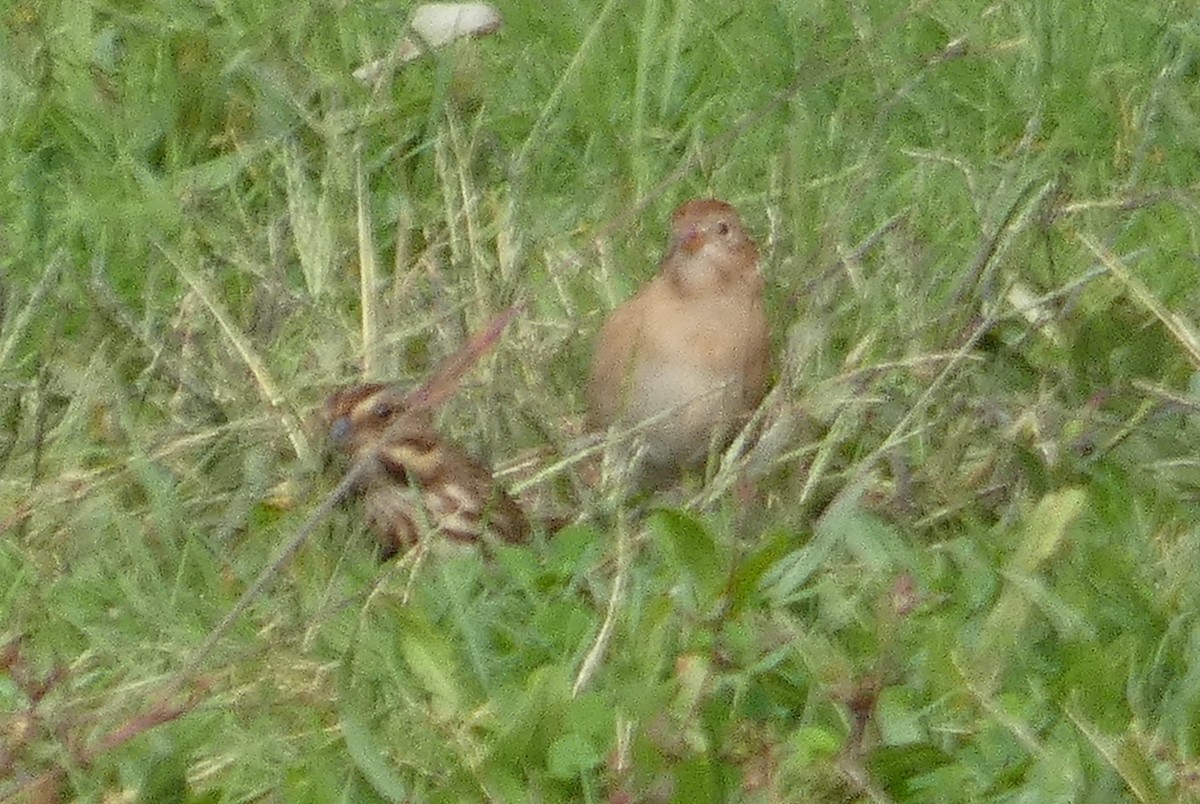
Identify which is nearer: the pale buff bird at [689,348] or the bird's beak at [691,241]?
the pale buff bird at [689,348]

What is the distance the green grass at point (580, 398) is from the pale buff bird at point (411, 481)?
2.5 inches

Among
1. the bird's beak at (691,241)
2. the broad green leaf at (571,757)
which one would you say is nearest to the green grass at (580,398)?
the broad green leaf at (571,757)

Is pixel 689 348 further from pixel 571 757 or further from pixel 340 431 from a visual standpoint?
pixel 571 757

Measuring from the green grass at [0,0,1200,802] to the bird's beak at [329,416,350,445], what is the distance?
2.5 inches

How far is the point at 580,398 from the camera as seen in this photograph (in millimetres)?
5250

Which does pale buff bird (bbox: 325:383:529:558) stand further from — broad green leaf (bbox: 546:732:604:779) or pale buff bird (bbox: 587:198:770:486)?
broad green leaf (bbox: 546:732:604:779)

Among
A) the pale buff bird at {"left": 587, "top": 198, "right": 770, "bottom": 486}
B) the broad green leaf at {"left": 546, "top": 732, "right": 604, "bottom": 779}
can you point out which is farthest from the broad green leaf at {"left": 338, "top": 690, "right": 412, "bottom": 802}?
the pale buff bird at {"left": 587, "top": 198, "right": 770, "bottom": 486}

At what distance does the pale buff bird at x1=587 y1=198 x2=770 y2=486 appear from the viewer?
5.06 metres

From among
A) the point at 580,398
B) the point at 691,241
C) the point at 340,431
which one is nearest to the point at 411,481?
the point at 340,431

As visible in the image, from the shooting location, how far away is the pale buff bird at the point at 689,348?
5062mm

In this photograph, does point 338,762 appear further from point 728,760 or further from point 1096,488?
point 1096,488

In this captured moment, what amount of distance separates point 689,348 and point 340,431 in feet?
2.51

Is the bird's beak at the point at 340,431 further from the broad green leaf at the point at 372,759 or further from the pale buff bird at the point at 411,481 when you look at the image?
the broad green leaf at the point at 372,759

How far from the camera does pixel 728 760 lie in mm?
3666
